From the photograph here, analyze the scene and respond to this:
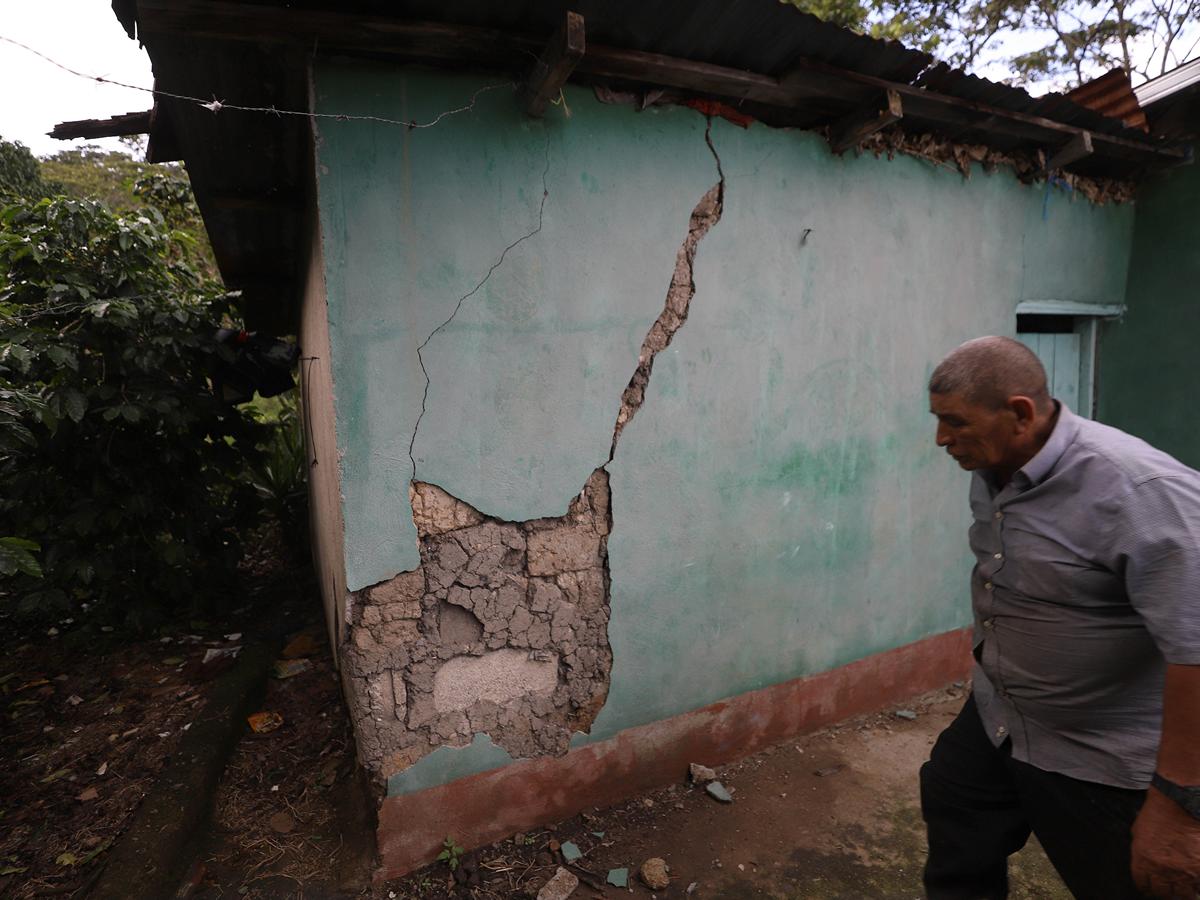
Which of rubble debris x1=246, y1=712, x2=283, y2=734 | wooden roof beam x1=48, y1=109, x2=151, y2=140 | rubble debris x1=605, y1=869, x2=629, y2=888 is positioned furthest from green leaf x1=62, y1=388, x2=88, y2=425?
rubble debris x1=605, y1=869, x2=629, y2=888

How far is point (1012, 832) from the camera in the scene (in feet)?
6.26

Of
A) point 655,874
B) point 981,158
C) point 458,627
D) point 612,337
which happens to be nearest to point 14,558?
point 458,627

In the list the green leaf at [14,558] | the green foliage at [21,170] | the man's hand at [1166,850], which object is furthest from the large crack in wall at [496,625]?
the green foliage at [21,170]

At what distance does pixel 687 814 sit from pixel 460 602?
142cm

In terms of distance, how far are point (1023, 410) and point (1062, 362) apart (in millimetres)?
3265

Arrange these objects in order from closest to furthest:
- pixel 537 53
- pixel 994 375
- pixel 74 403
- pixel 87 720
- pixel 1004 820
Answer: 1. pixel 994 375
2. pixel 1004 820
3. pixel 537 53
4. pixel 74 403
5. pixel 87 720

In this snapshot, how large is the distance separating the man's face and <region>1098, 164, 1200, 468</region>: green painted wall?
336cm

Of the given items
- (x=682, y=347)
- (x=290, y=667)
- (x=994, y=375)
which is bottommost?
(x=290, y=667)

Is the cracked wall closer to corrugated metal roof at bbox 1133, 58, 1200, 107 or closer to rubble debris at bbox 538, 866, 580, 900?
rubble debris at bbox 538, 866, 580, 900

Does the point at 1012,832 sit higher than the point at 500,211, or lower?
lower

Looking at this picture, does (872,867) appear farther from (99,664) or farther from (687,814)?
(99,664)

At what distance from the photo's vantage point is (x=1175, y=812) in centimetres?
133

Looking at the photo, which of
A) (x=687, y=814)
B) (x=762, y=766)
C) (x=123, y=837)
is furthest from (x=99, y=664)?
(x=762, y=766)

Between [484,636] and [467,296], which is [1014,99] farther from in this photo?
[484,636]
